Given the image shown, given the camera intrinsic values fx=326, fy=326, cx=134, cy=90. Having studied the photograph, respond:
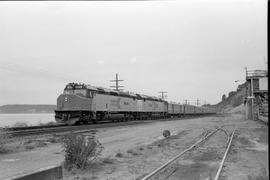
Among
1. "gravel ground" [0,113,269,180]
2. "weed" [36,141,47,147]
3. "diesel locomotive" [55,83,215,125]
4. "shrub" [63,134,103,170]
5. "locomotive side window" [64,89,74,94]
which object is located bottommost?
"gravel ground" [0,113,269,180]

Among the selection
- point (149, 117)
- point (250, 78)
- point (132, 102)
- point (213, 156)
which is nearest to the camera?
point (213, 156)

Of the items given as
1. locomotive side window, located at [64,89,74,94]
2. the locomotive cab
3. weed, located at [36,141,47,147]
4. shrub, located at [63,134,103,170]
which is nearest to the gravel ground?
shrub, located at [63,134,103,170]

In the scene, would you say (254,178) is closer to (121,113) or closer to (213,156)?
(213,156)

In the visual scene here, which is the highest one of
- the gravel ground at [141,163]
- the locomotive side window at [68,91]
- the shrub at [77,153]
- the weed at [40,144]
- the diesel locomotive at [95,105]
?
the locomotive side window at [68,91]

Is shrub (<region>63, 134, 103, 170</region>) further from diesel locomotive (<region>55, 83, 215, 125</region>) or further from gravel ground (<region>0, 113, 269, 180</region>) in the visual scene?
diesel locomotive (<region>55, 83, 215, 125</region>)

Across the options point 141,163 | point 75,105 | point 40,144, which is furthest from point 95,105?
point 141,163

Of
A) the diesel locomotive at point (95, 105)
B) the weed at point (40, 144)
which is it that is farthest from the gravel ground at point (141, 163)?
the diesel locomotive at point (95, 105)

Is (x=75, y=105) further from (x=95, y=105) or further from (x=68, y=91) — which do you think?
(x=95, y=105)

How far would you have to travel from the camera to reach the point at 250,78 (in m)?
44.0

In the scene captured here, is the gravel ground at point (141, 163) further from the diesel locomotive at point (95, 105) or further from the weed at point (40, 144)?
the diesel locomotive at point (95, 105)

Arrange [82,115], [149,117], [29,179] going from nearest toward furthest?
[29,179] → [82,115] → [149,117]

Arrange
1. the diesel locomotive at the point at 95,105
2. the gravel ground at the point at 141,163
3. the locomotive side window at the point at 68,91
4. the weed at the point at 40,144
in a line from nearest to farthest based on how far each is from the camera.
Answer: the gravel ground at the point at 141,163 < the weed at the point at 40,144 < the diesel locomotive at the point at 95,105 < the locomotive side window at the point at 68,91

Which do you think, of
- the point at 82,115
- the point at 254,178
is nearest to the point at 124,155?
the point at 254,178

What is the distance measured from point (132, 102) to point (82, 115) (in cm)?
1341
